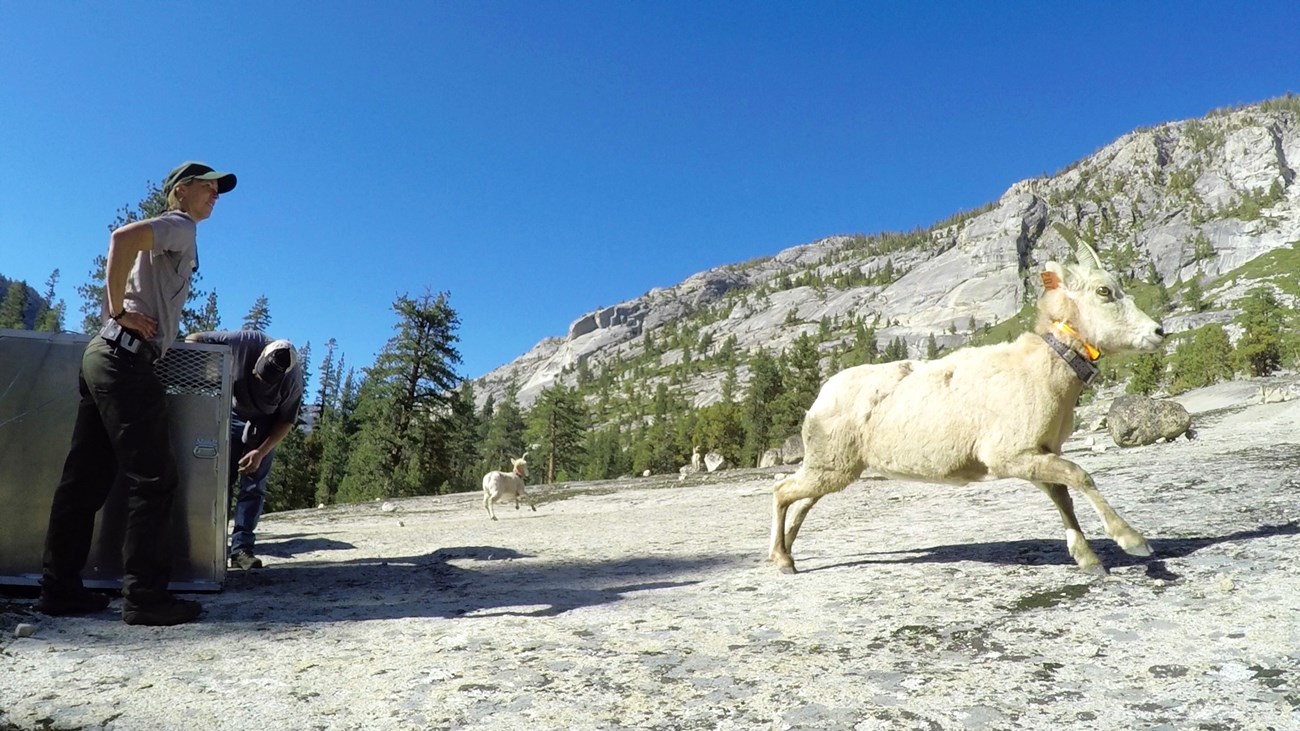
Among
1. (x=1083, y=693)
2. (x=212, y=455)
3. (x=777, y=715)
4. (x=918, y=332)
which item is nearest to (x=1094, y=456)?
(x=1083, y=693)

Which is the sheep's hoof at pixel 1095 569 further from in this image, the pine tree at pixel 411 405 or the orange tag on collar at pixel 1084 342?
the pine tree at pixel 411 405

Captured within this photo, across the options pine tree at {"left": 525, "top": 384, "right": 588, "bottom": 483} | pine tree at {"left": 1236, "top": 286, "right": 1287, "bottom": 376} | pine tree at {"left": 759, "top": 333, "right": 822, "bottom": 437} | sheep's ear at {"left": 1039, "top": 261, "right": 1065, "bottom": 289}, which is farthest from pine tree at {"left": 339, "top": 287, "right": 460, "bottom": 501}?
pine tree at {"left": 1236, "top": 286, "right": 1287, "bottom": 376}

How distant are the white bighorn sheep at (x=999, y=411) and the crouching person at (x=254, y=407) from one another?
4328 millimetres

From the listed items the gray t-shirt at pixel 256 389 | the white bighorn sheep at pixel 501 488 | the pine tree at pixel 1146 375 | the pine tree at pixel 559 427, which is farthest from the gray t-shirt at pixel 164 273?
the pine tree at pixel 1146 375

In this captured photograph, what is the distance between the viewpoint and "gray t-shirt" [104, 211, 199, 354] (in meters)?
3.66

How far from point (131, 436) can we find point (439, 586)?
2148 mm

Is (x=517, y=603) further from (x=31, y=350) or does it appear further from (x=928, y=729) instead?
(x=31, y=350)

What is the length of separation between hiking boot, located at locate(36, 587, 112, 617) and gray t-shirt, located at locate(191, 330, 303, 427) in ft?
7.21

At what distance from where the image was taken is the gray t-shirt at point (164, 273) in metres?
3.66

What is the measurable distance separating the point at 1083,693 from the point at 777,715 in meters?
1.09

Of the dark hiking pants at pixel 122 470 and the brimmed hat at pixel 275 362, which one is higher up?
the brimmed hat at pixel 275 362

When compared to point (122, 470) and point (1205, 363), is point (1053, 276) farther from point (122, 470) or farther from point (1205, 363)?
point (1205, 363)

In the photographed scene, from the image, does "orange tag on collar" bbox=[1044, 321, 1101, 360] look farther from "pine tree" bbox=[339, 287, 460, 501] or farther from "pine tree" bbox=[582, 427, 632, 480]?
"pine tree" bbox=[582, 427, 632, 480]

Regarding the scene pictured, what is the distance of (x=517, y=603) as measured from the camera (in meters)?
4.16
